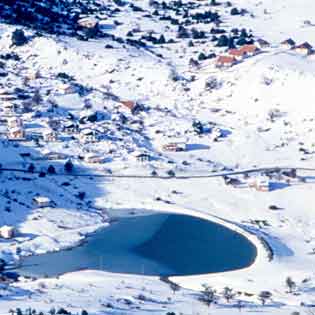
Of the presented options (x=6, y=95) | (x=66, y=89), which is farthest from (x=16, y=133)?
(x=66, y=89)

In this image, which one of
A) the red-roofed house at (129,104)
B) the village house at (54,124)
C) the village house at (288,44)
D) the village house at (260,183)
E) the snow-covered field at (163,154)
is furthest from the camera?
the village house at (288,44)

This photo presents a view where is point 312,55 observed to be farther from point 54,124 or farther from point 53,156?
point 53,156

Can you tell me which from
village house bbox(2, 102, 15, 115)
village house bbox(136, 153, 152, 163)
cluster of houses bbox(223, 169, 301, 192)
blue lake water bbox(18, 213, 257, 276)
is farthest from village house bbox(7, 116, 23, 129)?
blue lake water bbox(18, 213, 257, 276)

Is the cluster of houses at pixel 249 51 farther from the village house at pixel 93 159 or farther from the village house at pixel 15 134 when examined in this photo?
the village house at pixel 15 134

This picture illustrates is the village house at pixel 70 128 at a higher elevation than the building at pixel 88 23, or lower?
lower

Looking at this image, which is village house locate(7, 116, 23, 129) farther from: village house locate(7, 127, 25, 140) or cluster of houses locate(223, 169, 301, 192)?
cluster of houses locate(223, 169, 301, 192)

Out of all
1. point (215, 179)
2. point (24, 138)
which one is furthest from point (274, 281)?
point (24, 138)

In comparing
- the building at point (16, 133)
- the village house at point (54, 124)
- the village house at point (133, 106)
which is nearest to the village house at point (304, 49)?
the village house at point (133, 106)
